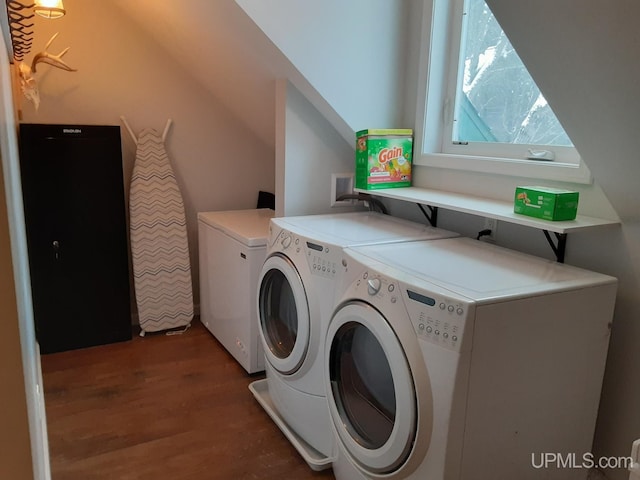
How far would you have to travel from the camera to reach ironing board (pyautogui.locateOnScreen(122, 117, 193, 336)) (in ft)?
10.4

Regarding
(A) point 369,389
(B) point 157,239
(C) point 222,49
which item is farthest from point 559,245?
(B) point 157,239

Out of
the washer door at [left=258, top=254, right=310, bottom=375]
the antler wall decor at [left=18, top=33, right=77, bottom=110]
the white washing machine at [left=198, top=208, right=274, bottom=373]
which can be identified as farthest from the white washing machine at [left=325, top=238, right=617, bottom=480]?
the antler wall decor at [left=18, top=33, right=77, bottom=110]

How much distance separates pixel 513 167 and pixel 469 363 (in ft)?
3.38

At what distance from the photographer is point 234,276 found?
2812 millimetres

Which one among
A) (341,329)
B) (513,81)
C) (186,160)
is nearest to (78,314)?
(186,160)

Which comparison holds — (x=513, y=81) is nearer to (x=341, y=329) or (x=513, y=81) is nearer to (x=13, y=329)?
(x=341, y=329)

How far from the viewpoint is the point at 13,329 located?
2.51 ft

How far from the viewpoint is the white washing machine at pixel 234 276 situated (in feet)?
8.70

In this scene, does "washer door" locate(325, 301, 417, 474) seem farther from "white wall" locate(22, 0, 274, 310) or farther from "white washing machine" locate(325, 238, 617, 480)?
"white wall" locate(22, 0, 274, 310)

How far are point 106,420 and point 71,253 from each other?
1043 millimetres

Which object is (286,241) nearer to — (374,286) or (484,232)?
(374,286)

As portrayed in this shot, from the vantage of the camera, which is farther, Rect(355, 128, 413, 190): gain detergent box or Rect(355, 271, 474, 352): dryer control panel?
Rect(355, 128, 413, 190): gain detergent box

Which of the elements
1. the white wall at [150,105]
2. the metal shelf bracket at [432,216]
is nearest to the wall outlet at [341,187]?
the metal shelf bracket at [432,216]

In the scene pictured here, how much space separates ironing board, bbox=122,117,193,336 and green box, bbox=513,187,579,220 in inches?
85.9
